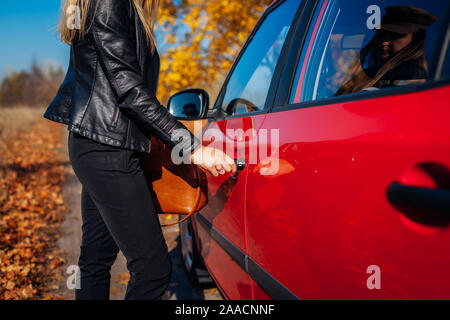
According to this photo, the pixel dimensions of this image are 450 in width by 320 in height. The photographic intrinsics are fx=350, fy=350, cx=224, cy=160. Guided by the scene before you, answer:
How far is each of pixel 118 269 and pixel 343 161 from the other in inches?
123

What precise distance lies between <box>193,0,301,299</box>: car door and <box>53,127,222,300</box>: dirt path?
51 cm

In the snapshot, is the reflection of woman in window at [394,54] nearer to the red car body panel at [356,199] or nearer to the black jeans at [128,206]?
the red car body panel at [356,199]

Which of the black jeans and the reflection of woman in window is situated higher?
the reflection of woman in window

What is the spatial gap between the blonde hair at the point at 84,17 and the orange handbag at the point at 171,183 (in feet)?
1.66

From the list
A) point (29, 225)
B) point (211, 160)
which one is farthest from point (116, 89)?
point (29, 225)

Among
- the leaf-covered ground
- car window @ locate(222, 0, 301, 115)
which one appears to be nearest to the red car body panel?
car window @ locate(222, 0, 301, 115)

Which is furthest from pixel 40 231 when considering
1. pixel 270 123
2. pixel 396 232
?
pixel 396 232

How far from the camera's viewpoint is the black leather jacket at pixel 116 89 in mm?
1320

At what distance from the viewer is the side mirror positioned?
241 centimetres

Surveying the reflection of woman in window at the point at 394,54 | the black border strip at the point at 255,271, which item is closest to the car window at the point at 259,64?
the reflection of woman in window at the point at 394,54

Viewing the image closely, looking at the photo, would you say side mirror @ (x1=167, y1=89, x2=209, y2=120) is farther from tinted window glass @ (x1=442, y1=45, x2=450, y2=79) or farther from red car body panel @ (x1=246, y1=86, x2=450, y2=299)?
tinted window glass @ (x1=442, y1=45, x2=450, y2=79)
